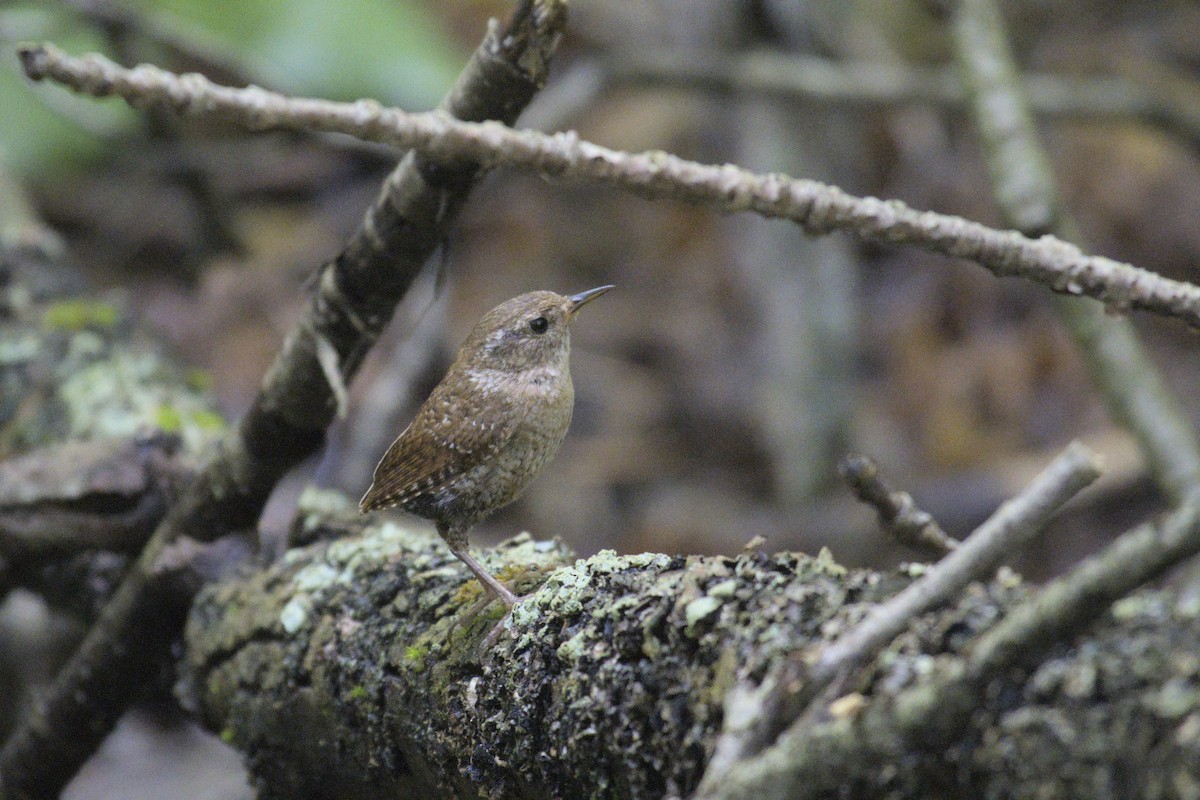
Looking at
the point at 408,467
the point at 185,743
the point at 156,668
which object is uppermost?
the point at 408,467

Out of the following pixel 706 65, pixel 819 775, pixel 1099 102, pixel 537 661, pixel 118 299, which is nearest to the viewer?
pixel 819 775

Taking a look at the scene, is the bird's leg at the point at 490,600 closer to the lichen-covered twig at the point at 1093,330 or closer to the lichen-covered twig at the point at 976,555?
the lichen-covered twig at the point at 976,555

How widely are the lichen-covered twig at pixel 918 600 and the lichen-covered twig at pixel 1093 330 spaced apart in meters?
2.17

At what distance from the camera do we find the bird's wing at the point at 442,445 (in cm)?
253

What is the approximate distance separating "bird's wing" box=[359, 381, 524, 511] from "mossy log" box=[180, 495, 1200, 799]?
0.14 m

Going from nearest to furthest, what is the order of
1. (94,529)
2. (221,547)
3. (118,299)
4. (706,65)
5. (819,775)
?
(819,775), (221,547), (94,529), (118,299), (706,65)

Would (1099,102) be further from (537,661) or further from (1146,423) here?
(537,661)

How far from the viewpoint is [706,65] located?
580cm

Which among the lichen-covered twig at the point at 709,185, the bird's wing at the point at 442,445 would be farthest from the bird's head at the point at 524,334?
the lichen-covered twig at the point at 709,185

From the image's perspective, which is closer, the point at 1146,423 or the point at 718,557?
the point at 718,557

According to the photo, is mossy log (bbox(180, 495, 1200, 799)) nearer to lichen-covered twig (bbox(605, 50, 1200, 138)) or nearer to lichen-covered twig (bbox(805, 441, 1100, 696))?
lichen-covered twig (bbox(805, 441, 1100, 696))

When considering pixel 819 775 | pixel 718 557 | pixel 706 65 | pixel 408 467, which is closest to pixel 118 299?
pixel 408 467

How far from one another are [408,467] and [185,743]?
167 cm

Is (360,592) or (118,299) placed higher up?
(360,592)
